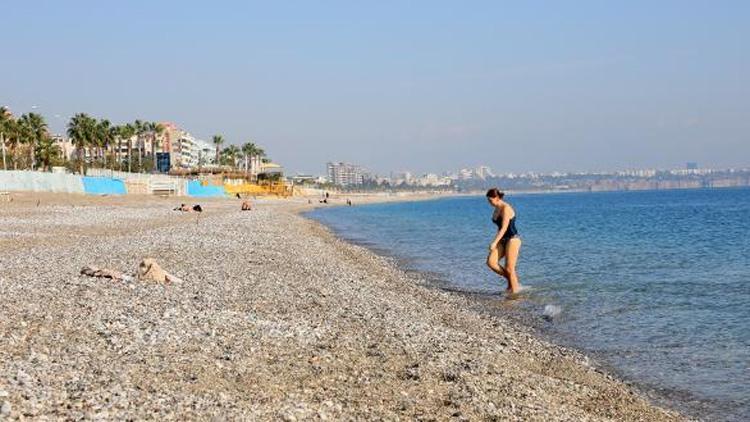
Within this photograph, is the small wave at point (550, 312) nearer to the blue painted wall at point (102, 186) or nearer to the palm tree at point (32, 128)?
the blue painted wall at point (102, 186)

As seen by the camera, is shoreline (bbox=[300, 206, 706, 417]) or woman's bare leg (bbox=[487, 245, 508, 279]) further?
woman's bare leg (bbox=[487, 245, 508, 279])

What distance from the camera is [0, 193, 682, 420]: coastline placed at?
22.8 feet

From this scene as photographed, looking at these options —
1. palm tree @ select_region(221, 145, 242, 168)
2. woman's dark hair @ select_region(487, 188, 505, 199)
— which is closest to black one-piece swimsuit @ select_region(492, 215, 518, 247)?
woman's dark hair @ select_region(487, 188, 505, 199)

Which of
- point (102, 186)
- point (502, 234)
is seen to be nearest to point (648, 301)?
point (502, 234)

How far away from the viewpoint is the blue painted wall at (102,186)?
7025cm

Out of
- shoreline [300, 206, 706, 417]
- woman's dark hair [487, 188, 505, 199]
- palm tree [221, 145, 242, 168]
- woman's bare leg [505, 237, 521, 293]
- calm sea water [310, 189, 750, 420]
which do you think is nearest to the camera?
shoreline [300, 206, 706, 417]

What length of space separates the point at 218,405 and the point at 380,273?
50.3 ft

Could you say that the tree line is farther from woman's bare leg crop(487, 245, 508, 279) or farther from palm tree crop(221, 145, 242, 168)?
woman's bare leg crop(487, 245, 508, 279)

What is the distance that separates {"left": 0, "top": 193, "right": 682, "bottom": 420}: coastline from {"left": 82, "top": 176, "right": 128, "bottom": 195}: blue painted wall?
56127 mm

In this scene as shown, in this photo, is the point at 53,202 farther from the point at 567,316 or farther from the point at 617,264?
the point at 567,316

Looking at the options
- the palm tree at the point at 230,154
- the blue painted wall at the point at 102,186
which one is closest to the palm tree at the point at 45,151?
the blue painted wall at the point at 102,186

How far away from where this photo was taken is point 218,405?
6.75 metres

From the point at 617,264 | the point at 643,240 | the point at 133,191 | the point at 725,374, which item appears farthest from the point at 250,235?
the point at 133,191

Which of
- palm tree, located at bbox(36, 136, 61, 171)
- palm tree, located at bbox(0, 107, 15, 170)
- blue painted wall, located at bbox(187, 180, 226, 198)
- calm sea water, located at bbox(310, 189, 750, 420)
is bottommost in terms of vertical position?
calm sea water, located at bbox(310, 189, 750, 420)
